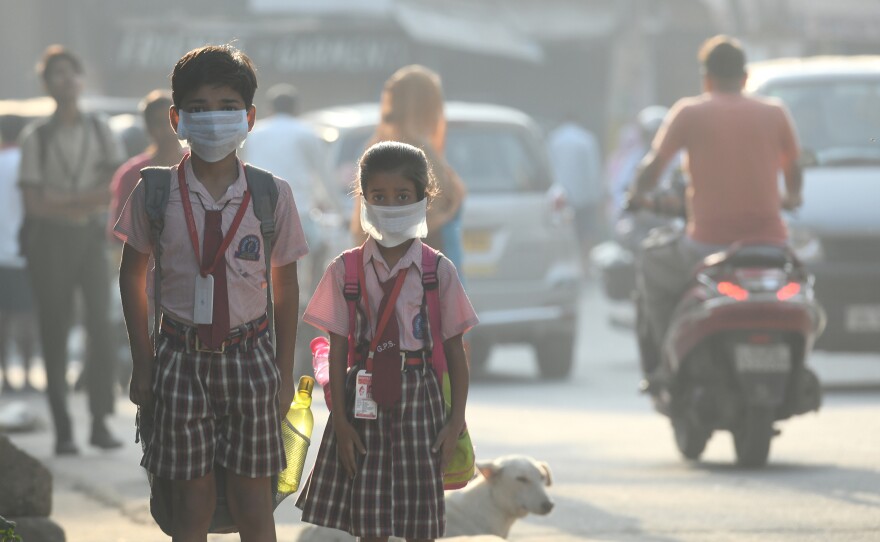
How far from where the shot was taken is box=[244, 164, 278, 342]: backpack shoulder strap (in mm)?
4895

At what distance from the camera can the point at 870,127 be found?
1285 centimetres

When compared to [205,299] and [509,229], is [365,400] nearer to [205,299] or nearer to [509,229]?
[205,299]

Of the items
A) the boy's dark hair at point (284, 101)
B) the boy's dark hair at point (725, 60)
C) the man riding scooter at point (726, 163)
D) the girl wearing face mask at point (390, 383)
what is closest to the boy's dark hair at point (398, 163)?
the girl wearing face mask at point (390, 383)

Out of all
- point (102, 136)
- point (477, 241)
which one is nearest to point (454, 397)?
point (102, 136)

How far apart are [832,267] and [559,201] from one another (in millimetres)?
2515

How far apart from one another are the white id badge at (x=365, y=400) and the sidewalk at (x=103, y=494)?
1.90 m

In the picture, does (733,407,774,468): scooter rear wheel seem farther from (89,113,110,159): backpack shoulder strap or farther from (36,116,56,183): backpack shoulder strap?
(36,116,56,183): backpack shoulder strap

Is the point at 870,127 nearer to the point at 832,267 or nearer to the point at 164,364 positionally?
the point at 832,267

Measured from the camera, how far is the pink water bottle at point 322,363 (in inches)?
199

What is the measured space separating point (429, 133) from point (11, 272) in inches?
255

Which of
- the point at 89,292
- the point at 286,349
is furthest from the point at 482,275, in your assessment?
the point at 286,349

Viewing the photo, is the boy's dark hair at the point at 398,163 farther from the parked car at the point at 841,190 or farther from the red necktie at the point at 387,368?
the parked car at the point at 841,190

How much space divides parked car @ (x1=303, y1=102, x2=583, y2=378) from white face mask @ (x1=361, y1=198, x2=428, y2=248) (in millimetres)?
7952

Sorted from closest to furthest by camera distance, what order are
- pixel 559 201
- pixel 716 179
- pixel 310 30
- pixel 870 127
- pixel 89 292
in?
1. pixel 716 179
2. pixel 89 292
3. pixel 870 127
4. pixel 559 201
5. pixel 310 30
